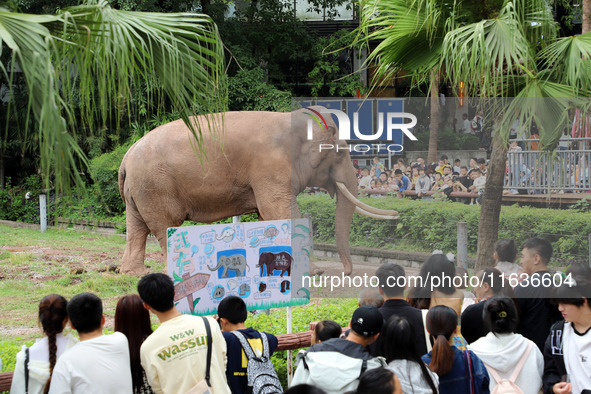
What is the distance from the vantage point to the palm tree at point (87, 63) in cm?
362

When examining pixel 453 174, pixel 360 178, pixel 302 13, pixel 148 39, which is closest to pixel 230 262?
pixel 360 178

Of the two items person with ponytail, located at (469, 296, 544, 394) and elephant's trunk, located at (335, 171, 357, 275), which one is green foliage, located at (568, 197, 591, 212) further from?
person with ponytail, located at (469, 296, 544, 394)

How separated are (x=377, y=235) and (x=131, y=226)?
383 cm

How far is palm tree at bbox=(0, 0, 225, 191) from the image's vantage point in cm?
362

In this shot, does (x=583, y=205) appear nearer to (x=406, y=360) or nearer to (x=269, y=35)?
(x=406, y=360)

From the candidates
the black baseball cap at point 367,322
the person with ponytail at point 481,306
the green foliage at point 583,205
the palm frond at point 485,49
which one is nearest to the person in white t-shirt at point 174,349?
the black baseball cap at point 367,322

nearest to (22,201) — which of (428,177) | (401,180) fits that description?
(401,180)

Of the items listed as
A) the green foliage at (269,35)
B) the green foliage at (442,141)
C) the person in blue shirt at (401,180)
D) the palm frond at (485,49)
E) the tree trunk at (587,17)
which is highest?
the green foliage at (269,35)

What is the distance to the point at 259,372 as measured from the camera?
13.4ft

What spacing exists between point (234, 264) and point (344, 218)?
7.59ft

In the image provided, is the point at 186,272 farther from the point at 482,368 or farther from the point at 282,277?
the point at 482,368

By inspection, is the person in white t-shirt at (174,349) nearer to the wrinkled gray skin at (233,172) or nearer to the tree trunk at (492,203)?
the tree trunk at (492,203)

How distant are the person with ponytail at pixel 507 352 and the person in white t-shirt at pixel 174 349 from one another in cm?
146

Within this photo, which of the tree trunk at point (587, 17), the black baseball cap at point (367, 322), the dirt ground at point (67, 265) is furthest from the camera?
the tree trunk at point (587, 17)
